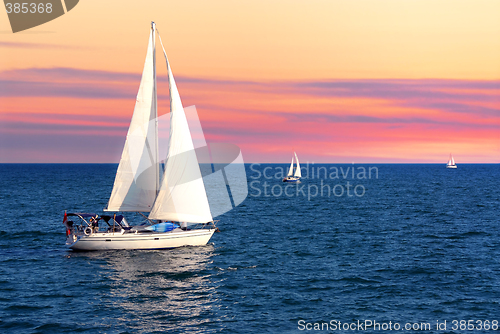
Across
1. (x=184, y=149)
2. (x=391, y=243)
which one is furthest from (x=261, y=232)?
(x=184, y=149)

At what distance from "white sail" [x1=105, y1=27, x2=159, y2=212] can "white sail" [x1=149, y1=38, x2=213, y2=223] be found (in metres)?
1.14

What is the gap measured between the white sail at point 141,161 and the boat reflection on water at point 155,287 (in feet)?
14.2

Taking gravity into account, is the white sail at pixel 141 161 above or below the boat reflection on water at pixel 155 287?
above

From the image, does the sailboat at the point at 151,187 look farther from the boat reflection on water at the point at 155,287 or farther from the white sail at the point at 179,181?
the boat reflection on water at the point at 155,287

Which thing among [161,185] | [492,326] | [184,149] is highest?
[184,149]

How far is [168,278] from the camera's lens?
1265 inches

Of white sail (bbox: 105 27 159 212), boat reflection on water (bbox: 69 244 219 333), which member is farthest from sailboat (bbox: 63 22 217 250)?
boat reflection on water (bbox: 69 244 219 333)

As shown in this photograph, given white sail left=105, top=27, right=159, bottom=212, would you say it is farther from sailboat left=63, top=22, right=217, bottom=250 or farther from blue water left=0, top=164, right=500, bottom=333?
blue water left=0, top=164, right=500, bottom=333

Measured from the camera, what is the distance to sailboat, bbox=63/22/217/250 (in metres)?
37.6

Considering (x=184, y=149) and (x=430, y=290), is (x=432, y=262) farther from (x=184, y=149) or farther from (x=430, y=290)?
(x=184, y=149)

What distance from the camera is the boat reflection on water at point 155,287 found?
24.9m

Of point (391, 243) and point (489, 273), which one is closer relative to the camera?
point (489, 273)

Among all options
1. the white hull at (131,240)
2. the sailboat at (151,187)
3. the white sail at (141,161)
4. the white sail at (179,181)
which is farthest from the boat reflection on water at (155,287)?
the white sail at (141,161)

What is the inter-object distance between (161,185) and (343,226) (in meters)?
28.7
